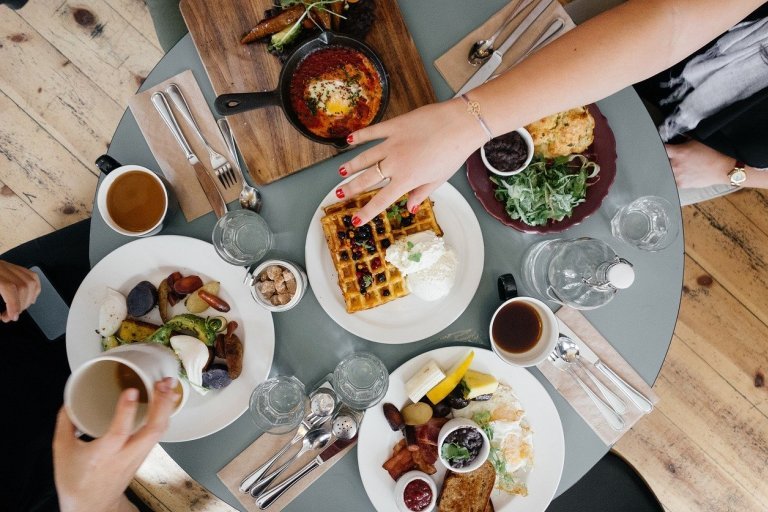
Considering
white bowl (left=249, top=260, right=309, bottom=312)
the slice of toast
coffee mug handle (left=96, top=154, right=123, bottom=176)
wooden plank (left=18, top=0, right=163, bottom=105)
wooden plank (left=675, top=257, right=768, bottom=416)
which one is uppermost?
wooden plank (left=18, top=0, right=163, bottom=105)

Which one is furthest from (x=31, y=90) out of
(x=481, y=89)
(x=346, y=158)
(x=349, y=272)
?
(x=481, y=89)

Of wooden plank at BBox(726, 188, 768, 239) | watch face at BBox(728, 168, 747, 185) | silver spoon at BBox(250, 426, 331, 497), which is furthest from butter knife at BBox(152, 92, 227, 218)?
wooden plank at BBox(726, 188, 768, 239)

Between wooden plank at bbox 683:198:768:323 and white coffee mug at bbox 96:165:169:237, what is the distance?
2.89 meters

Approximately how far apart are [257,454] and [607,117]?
1.79 meters

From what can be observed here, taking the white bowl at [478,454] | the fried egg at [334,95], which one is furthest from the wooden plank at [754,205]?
the fried egg at [334,95]

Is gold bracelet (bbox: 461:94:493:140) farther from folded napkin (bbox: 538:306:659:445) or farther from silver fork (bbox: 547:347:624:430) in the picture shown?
silver fork (bbox: 547:347:624:430)

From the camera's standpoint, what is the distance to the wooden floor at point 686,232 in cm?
291

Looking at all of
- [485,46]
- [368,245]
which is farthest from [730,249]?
[368,245]

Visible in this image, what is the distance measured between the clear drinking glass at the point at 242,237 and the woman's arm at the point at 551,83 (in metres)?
0.40

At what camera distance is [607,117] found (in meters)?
1.86

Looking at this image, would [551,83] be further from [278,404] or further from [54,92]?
[54,92]

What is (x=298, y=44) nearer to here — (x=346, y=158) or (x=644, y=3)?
(x=346, y=158)

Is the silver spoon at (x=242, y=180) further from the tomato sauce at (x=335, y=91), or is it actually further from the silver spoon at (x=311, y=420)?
the silver spoon at (x=311, y=420)

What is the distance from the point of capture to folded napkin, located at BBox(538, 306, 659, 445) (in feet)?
5.99
